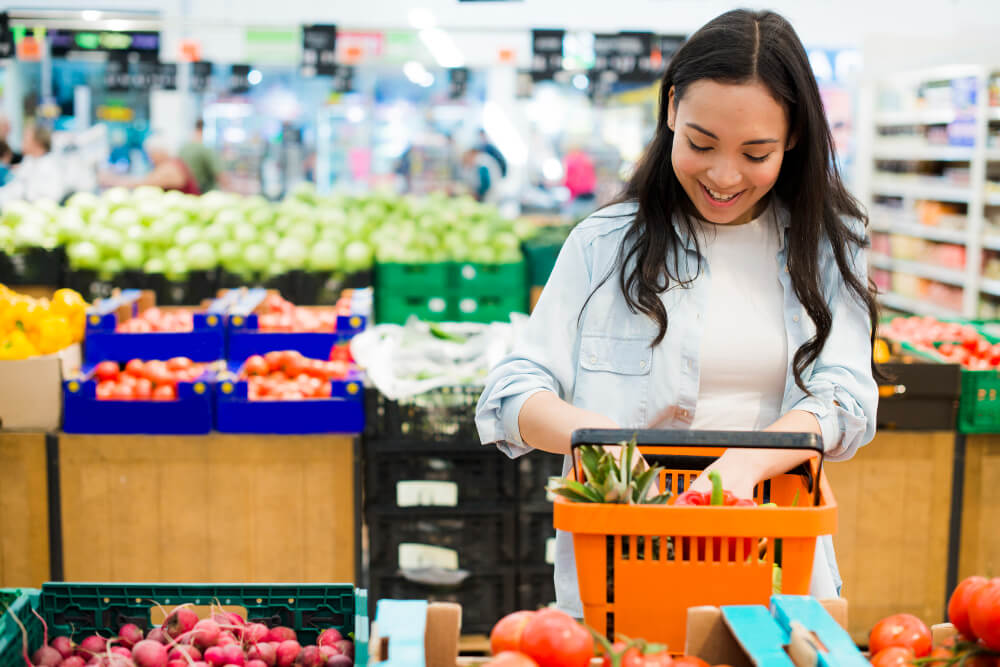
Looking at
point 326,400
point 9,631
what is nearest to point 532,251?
point 326,400

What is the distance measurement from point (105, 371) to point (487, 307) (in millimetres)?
2435

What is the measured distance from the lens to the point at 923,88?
973cm

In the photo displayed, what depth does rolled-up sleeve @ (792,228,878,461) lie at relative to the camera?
1.65 m

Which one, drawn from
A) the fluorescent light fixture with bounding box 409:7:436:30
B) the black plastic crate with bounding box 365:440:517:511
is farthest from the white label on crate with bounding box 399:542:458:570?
the fluorescent light fixture with bounding box 409:7:436:30

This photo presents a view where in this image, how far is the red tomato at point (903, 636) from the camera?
54.1 inches

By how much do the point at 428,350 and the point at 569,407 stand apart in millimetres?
2451

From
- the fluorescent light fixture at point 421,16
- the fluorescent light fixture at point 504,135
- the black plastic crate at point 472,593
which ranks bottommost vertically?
the black plastic crate at point 472,593

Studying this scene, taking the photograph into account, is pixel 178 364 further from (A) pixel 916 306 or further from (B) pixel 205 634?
(A) pixel 916 306

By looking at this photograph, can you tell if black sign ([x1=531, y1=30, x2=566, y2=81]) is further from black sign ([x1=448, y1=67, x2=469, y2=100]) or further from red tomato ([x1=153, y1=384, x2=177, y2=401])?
red tomato ([x1=153, y1=384, x2=177, y2=401])

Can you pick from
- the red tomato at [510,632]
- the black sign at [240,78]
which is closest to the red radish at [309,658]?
the red tomato at [510,632]

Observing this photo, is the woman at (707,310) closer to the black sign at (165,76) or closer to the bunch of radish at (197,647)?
the bunch of radish at (197,647)

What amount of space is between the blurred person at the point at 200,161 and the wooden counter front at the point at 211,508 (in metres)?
5.33

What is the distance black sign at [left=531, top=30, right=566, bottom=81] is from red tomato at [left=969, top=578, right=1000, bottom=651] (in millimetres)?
5771

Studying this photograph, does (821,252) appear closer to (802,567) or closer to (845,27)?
(802,567)
